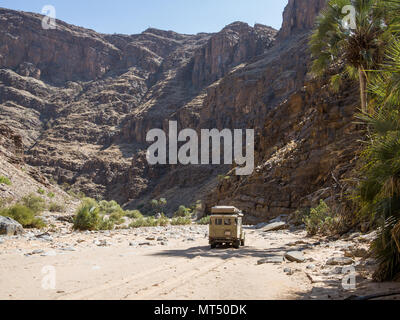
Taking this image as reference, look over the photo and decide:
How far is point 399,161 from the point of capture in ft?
13.4

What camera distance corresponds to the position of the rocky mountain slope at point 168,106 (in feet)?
82.6

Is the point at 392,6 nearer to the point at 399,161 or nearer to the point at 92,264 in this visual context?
the point at 399,161

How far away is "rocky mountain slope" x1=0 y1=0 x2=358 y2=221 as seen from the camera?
2519 centimetres

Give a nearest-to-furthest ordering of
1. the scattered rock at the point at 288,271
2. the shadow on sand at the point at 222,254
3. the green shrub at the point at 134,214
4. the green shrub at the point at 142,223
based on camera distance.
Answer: the scattered rock at the point at 288,271 < the shadow on sand at the point at 222,254 < the green shrub at the point at 142,223 < the green shrub at the point at 134,214

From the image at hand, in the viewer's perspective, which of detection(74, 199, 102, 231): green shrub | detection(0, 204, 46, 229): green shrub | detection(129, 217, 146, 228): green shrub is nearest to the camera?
detection(0, 204, 46, 229): green shrub

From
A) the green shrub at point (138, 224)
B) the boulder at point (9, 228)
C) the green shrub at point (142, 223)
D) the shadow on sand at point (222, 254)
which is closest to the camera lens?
the shadow on sand at point (222, 254)

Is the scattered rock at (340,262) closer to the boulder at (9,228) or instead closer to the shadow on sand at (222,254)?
the shadow on sand at (222,254)

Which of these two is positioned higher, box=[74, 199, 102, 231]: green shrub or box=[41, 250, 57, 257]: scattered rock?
box=[41, 250, 57, 257]: scattered rock

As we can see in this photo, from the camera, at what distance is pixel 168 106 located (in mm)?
103188

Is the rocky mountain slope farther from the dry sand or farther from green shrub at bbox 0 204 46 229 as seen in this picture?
green shrub at bbox 0 204 46 229

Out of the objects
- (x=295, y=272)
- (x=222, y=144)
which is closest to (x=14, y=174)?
(x=295, y=272)

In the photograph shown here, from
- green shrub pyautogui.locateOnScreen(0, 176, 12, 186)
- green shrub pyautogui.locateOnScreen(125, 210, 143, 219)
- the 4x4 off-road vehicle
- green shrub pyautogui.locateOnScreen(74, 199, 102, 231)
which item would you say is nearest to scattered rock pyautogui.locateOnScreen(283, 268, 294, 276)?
the 4x4 off-road vehicle

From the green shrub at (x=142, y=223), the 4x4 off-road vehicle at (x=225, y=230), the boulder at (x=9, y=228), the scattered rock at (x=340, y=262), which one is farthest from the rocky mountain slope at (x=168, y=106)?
the boulder at (x=9, y=228)
